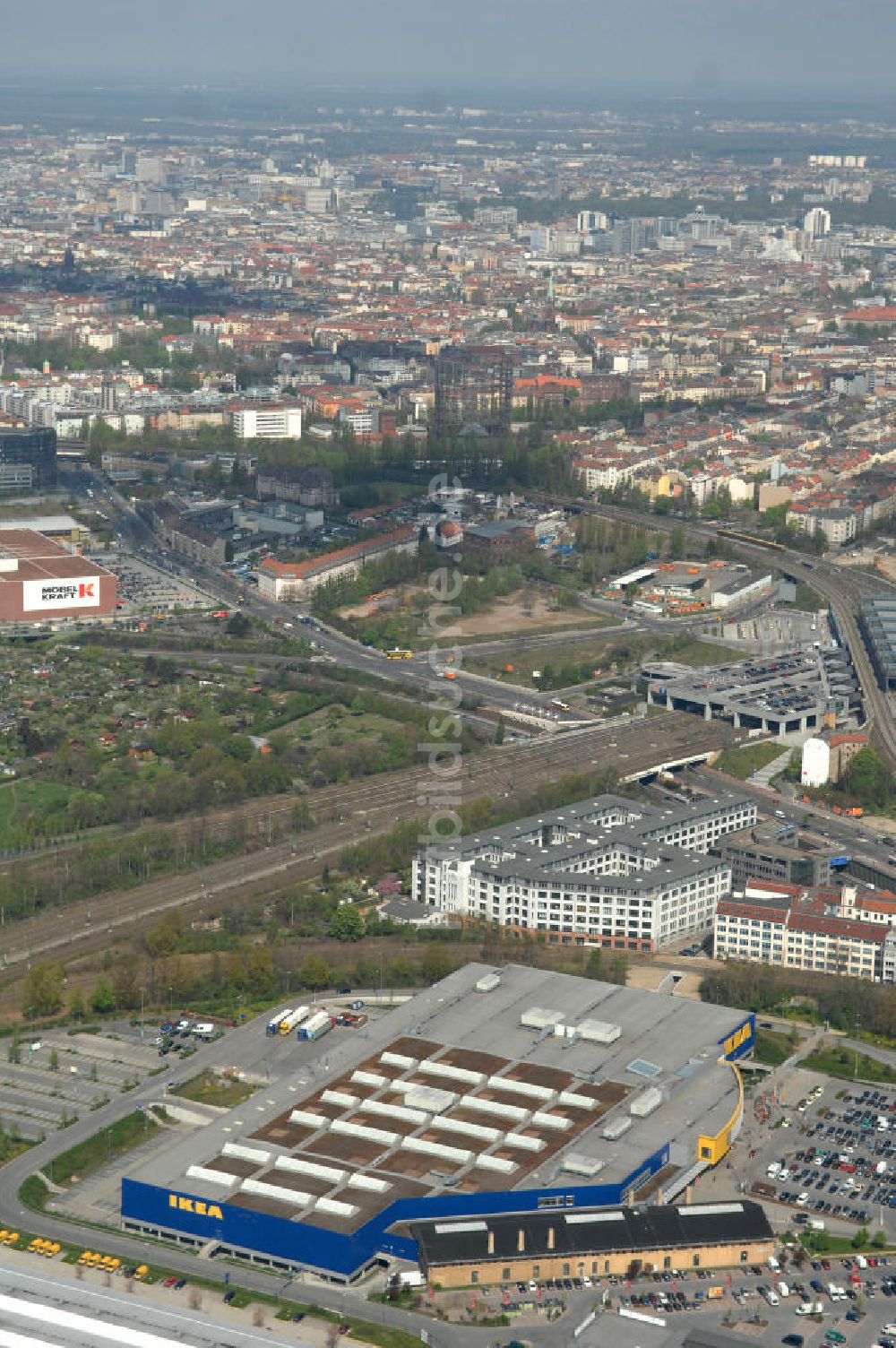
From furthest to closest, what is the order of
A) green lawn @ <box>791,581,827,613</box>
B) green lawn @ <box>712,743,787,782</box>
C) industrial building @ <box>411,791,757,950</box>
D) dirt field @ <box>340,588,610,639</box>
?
1. green lawn @ <box>791,581,827,613</box>
2. dirt field @ <box>340,588,610,639</box>
3. green lawn @ <box>712,743,787,782</box>
4. industrial building @ <box>411,791,757,950</box>

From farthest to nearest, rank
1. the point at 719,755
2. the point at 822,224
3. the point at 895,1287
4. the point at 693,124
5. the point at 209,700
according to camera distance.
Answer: the point at 693,124, the point at 822,224, the point at 209,700, the point at 719,755, the point at 895,1287

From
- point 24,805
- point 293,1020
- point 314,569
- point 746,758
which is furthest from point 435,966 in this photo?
point 314,569

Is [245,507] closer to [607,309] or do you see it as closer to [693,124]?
[607,309]

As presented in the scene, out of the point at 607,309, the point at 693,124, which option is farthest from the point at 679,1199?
the point at 693,124

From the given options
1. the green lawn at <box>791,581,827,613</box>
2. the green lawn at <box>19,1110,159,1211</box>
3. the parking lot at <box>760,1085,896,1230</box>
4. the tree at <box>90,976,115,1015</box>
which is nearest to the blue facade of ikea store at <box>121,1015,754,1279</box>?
the green lawn at <box>19,1110,159,1211</box>

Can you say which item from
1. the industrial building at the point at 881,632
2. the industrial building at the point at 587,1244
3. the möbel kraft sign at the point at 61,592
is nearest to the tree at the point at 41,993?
the industrial building at the point at 587,1244

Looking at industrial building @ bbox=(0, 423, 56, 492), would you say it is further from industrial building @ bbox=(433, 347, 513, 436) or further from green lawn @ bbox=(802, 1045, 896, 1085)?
green lawn @ bbox=(802, 1045, 896, 1085)
